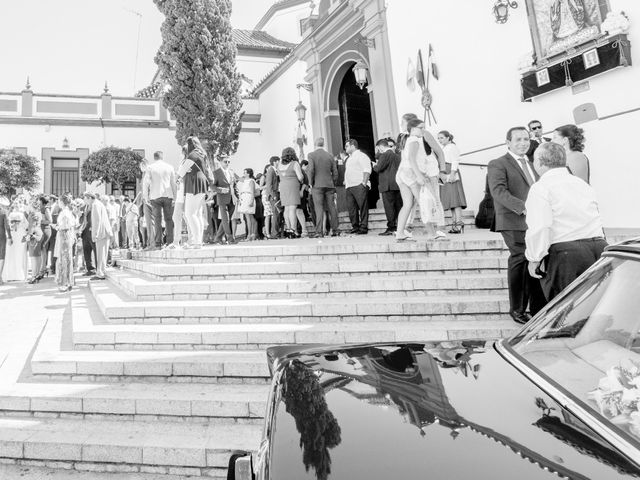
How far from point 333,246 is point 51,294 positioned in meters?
5.75

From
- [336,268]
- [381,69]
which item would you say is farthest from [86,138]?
[336,268]

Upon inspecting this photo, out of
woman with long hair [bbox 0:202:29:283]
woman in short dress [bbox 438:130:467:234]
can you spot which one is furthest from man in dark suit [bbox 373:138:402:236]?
woman with long hair [bbox 0:202:29:283]

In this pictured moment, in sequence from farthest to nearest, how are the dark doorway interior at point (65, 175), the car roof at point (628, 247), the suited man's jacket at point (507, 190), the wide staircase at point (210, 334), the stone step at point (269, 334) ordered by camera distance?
the dark doorway interior at point (65, 175) < the suited man's jacket at point (507, 190) < the stone step at point (269, 334) < the wide staircase at point (210, 334) < the car roof at point (628, 247)

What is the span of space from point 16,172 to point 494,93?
20981 millimetres

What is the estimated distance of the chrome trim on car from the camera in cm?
92

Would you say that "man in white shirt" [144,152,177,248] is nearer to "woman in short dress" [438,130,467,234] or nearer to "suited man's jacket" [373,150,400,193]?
"suited man's jacket" [373,150,400,193]

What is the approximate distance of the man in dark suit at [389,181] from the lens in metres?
7.65

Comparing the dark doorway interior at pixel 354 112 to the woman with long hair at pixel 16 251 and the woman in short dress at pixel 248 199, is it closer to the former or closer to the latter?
the woman in short dress at pixel 248 199

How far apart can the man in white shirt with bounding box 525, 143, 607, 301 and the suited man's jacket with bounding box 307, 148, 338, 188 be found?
5.10 metres

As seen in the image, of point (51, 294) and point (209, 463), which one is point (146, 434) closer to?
point (209, 463)

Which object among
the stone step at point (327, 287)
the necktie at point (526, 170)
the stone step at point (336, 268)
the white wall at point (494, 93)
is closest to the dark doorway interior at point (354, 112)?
the white wall at point (494, 93)

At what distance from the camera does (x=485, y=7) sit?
28.9ft

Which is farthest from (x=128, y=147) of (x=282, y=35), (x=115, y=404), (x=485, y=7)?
(x=115, y=404)

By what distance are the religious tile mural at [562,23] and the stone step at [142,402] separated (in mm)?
7982
